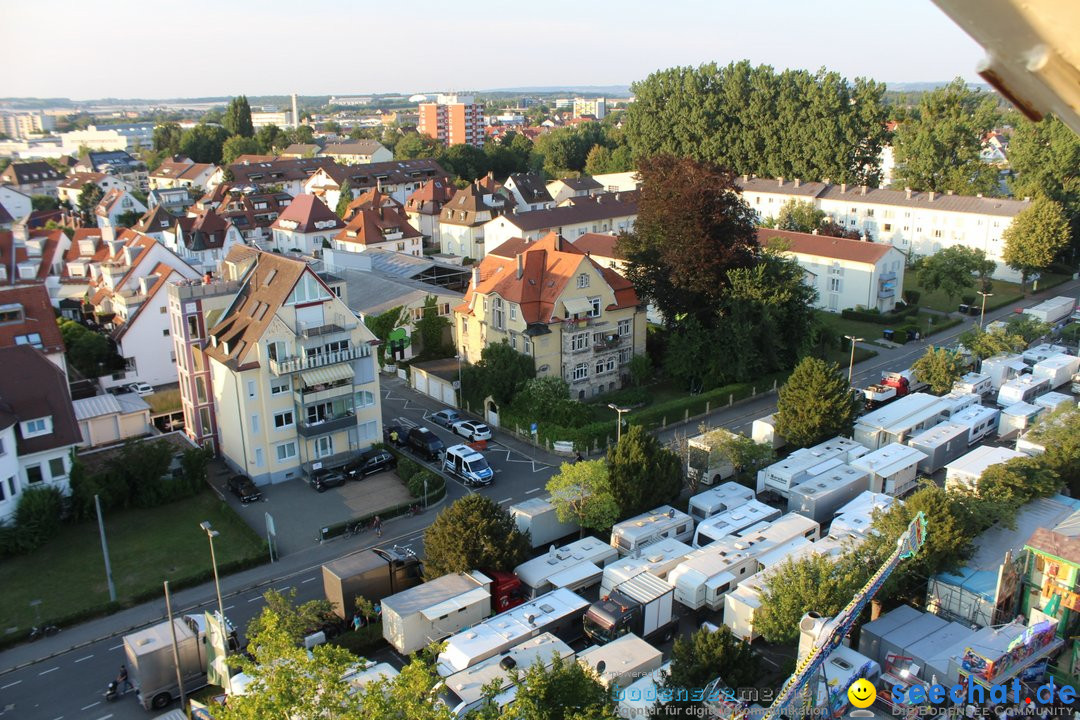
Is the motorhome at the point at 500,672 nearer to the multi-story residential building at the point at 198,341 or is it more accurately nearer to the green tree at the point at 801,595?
the green tree at the point at 801,595

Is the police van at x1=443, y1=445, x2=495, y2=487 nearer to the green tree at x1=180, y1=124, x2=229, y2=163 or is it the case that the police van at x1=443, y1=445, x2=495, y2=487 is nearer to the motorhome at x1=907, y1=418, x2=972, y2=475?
the motorhome at x1=907, y1=418, x2=972, y2=475

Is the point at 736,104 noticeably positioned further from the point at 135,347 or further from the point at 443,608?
the point at 443,608

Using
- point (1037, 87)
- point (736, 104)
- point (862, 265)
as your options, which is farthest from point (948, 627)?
point (736, 104)

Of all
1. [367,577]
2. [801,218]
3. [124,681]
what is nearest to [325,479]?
[367,577]

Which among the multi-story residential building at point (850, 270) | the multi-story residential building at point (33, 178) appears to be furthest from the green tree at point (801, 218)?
the multi-story residential building at point (33, 178)

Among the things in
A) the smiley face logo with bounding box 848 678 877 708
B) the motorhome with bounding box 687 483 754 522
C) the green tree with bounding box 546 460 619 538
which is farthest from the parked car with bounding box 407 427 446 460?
the smiley face logo with bounding box 848 678 877 708

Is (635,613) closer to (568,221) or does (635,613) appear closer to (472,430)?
(472,430)
